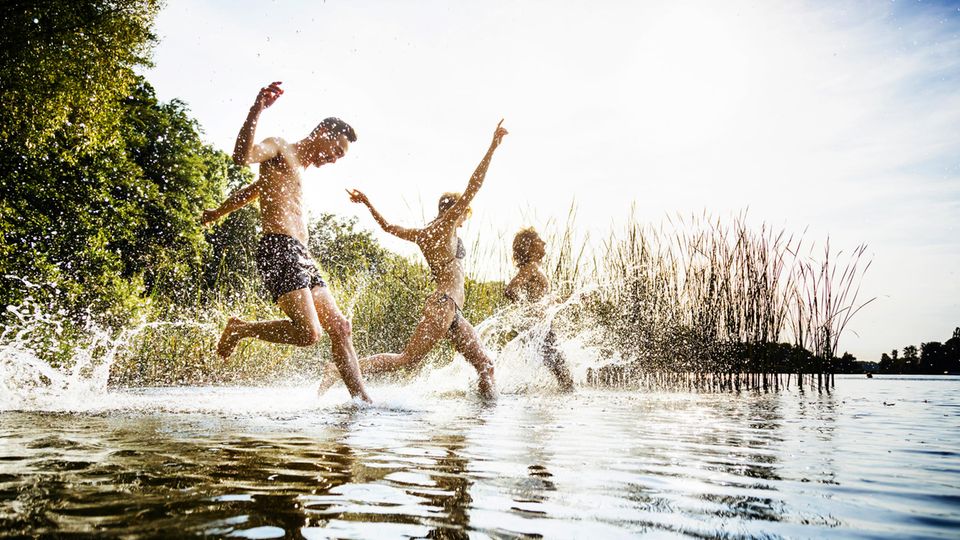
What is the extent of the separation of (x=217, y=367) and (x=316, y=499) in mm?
9133

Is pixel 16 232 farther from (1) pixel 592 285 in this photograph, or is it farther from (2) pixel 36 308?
(1) pixel 592 285

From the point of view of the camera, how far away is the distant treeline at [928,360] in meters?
15.8

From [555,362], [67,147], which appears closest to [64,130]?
[67,147]

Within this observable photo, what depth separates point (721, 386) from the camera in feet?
25.9

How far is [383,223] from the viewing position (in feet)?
17.9

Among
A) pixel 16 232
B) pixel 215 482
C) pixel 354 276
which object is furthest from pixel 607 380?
pixel 16 232

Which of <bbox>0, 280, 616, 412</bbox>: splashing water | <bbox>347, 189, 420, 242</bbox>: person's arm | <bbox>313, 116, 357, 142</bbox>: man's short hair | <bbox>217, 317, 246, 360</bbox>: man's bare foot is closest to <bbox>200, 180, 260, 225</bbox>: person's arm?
<bbox>313, 116, 357, 142</bbox>: man's short hair

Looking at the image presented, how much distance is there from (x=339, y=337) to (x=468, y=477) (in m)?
2.72

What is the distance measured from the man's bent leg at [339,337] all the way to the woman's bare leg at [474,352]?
1134 millimetres

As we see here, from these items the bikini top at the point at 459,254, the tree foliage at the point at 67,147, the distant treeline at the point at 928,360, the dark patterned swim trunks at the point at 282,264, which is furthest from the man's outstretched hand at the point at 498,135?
the distant treeline at the point at 928,360

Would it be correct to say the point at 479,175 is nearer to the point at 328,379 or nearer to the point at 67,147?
the point at 328,379

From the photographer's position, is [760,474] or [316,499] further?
[760,474]

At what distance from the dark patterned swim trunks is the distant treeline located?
17.6 m

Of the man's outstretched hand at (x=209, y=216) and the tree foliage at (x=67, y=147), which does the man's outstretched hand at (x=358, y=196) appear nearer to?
the man's outstretched hand at (x=209, y=216)
